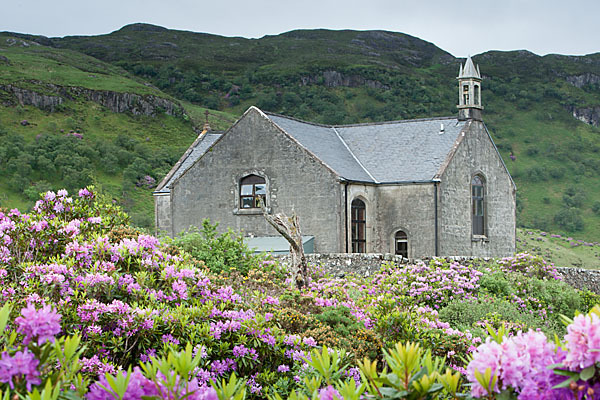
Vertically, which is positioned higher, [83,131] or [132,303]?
[83,131]

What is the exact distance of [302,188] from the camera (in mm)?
28766

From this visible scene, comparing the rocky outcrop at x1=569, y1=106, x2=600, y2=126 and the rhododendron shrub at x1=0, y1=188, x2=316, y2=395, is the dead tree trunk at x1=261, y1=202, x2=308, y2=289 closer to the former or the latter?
the rhododendron shrub at x1=0, y1=188, x2=316, y2=395

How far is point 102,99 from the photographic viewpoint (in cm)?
7806

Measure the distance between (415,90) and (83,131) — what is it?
Result: 53.2 metres

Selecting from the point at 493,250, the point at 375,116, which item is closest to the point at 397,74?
the point at 375,116

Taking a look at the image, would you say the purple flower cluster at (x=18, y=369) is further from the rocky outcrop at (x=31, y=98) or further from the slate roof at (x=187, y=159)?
the rocky outcrop at (x=31, y=98)

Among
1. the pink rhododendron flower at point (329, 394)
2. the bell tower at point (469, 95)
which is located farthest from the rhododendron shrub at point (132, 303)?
the bell tower at point (469, 95)

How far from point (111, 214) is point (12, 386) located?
23.0 ft

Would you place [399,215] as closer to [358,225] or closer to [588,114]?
[358,225]

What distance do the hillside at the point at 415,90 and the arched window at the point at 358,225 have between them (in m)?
44.8

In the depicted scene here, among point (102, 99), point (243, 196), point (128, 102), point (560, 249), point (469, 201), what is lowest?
point (560, 249)

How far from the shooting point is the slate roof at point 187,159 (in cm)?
3403

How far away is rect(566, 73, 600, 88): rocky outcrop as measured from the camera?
111 meters

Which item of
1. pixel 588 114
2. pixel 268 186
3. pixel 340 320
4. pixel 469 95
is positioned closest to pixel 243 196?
pixel 268 186
